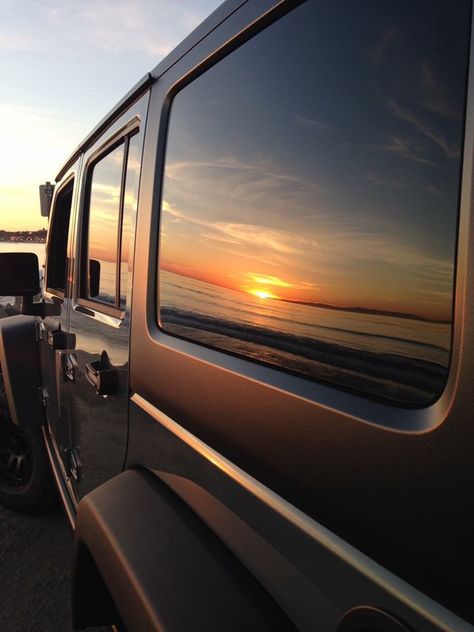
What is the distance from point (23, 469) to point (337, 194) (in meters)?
3.26

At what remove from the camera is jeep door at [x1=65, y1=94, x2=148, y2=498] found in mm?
1628

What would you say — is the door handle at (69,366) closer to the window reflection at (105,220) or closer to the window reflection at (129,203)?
the window reflection at (105,220)

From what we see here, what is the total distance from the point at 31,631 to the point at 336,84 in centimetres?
261

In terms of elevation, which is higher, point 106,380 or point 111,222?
point 111,222

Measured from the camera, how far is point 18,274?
9.58 feet

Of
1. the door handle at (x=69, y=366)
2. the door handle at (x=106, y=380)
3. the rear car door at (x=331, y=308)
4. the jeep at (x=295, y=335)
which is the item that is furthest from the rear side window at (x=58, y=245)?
the rear car door at (x=331, y=308)

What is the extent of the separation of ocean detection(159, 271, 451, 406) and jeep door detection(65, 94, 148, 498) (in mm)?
448

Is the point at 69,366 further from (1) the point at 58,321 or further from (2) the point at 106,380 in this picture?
(2) the point at 106,380

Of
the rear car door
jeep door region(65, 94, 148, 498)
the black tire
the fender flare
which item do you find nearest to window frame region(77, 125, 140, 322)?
jeep door region(65, 94, 148, 498)

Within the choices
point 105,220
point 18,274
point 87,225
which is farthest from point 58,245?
point 105,220

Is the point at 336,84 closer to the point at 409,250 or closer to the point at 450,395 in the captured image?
the point at 409,250

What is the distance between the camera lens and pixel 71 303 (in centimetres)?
246

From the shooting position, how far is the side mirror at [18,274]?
2.88 metres

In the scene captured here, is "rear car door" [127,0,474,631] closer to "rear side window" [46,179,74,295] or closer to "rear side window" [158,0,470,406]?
"rear side window" [158,0,470,406]
